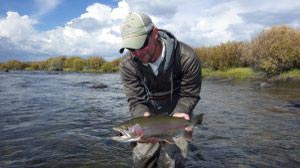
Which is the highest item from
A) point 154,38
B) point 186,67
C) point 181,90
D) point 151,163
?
point 154,38

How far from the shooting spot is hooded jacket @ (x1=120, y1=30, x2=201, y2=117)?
4492 mm

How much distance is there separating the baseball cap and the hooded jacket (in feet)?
1.63

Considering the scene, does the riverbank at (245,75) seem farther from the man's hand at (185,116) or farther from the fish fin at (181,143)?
the man's hand at (185,116)

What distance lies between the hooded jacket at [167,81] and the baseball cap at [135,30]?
0.50 metres

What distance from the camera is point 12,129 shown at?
32.1ft

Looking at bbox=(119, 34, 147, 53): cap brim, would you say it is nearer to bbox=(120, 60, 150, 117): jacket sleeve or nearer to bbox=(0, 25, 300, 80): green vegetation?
bbox=(120, 60, 150, 117): jacket sleeve

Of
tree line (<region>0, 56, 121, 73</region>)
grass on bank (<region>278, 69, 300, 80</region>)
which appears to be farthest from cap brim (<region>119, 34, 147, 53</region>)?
tree line (<region>0, 56, 121, 73</region>)

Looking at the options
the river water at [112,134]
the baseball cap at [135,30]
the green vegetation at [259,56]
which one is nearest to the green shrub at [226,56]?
the green vegetation at [259,56]

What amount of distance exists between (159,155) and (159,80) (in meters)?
1.06

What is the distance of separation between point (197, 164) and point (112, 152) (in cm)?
187

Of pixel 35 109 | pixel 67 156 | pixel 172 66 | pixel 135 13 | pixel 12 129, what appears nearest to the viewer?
pixel 135 13

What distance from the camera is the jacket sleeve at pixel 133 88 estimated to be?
4715mm

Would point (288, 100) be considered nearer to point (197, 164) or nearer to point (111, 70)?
point (197, 164)

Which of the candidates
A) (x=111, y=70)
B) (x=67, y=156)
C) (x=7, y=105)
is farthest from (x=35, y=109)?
(x=111, y=70)
